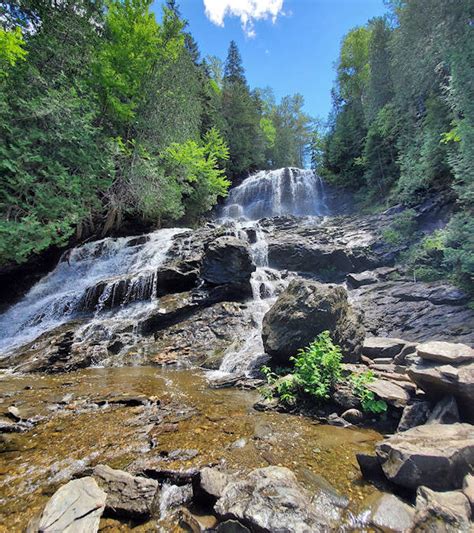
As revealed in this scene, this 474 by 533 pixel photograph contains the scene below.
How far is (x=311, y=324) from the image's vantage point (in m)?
6.27

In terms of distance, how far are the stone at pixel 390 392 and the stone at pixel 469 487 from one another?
5.53 feet

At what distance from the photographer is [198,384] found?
20.3ft

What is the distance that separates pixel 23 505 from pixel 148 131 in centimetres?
1620

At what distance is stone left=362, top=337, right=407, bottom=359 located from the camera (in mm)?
6113

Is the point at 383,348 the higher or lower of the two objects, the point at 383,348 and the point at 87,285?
the lower

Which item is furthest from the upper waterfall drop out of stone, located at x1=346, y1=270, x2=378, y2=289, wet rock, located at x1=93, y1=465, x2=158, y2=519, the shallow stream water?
wet rock, located at x1=93, y1=465, x2=158, y2=519

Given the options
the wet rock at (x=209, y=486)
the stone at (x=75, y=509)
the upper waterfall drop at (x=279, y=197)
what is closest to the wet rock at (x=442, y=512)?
the wet rock at (x=209, y=486)

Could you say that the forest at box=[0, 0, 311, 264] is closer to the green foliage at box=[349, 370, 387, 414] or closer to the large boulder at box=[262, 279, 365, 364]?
the large boulder at box=[262, 279, 365, 364]

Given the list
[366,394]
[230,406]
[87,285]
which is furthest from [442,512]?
[87,285]

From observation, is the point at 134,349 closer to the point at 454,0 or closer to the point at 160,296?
the point at 160,296

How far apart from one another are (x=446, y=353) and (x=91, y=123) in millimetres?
14676

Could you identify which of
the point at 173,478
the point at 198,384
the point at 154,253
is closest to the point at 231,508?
the point at 173,478

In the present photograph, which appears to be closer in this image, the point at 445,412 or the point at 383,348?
the point at 445,412

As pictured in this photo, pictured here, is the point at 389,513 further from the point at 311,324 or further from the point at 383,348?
the point at 383,348
